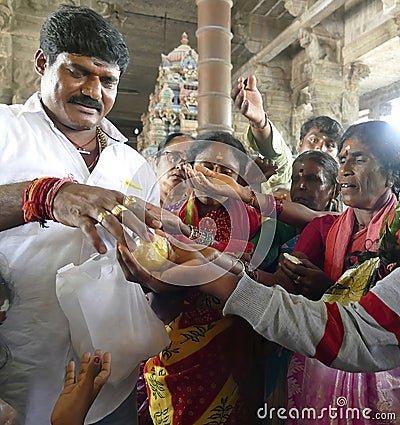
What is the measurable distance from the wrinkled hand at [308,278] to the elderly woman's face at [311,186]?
640 mm

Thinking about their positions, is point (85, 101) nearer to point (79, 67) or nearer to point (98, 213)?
point (79, 67)

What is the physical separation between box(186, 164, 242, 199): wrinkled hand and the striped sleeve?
41 cm

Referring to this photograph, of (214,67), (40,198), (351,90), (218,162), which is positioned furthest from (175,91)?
(40,198)

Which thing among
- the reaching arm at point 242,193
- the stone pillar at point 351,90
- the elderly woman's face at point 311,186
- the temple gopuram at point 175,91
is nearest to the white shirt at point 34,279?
the reaching arm at point 242,193

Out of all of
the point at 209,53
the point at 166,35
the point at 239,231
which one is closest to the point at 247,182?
the point at 239,231

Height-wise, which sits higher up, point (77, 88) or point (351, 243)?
point (77, 88)

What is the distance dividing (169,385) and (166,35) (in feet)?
24.6

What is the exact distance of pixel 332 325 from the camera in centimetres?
101

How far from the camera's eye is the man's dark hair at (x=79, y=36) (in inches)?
47.6

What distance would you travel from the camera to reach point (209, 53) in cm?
352

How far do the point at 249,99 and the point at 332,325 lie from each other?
0.95 meters

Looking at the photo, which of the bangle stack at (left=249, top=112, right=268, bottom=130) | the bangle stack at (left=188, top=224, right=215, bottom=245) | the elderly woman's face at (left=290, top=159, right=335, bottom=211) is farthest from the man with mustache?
the elderly woman's face at (left=290, top=159, right=335, bottom=211)

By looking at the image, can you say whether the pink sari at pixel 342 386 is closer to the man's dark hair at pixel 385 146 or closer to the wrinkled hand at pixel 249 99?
the man's dark hair at pixel 385 146

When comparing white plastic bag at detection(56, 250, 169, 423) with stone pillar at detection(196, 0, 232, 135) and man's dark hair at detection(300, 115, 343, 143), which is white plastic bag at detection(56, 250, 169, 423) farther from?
stone pillar at detection(196, 0, 232, 135)
